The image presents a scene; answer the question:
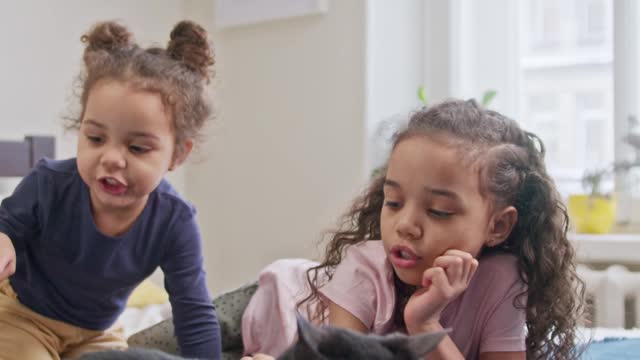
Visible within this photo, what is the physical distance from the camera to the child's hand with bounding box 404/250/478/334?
93 cm

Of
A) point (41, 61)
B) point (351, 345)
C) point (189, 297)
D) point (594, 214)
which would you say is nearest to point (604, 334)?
point (594, 214)

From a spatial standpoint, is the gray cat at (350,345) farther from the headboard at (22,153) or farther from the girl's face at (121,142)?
the headboard at (22,153)

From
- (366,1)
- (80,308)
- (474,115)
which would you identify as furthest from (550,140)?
(80,308)

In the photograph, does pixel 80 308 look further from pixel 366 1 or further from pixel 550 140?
pixel 550 140

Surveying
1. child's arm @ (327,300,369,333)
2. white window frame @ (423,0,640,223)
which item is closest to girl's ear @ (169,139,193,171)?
child's arm @ (327,300,369,333)

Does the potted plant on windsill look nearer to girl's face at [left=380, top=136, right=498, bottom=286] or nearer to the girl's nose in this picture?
girl's face at [left=380, top=136, right=498, bottom=286]

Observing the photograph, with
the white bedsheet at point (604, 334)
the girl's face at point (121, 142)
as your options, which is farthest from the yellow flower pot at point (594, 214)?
the girl's face at point (121, 142)

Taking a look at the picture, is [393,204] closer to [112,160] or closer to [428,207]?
[428,207]

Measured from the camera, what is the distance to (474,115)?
42.1 inches

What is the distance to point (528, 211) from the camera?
110 cm

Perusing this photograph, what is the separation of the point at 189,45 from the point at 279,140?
119cm

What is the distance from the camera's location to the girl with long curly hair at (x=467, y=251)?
980 millimetres

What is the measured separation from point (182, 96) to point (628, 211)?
1.61 meters

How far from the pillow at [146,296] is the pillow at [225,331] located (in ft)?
1.15
